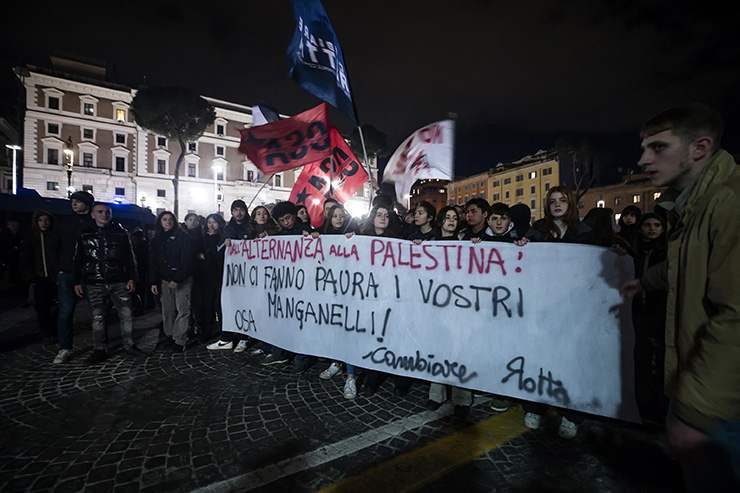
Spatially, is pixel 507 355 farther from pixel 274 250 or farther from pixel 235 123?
pixel 235 123

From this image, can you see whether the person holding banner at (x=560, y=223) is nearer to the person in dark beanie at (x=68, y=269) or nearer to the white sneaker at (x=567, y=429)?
the white sneaker at (x=567, y=429)

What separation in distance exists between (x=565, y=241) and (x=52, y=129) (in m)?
59.1

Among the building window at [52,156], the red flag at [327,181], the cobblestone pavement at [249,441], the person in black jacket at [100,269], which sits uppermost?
the building window at [52,156]

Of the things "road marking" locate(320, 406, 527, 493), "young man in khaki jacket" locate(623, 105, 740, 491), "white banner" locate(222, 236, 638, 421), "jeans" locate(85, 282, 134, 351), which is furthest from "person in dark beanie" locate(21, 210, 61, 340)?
"young man in khaki jacket" locate(623, 105, 740, 491)

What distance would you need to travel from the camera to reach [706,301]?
1302 mm

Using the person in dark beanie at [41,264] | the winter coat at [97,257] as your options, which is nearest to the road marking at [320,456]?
the winter coat at [97,257]

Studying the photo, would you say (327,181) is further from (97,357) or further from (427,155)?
(97,357)

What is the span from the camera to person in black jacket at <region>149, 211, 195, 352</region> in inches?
193

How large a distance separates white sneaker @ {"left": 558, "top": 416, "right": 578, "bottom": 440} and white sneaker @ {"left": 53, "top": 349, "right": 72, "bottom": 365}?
218 inches

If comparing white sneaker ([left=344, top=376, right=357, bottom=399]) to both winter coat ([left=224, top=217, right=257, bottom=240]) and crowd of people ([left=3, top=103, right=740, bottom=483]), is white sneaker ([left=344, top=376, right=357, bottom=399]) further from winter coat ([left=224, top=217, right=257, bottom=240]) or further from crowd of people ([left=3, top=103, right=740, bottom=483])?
winter coat ([left=224, top=217, right=257, bottom=240])

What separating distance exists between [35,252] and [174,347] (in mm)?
2756

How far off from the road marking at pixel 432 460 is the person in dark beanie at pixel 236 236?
3124 mm

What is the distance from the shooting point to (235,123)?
54.8 meters

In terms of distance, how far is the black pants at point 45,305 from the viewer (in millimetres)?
5367
